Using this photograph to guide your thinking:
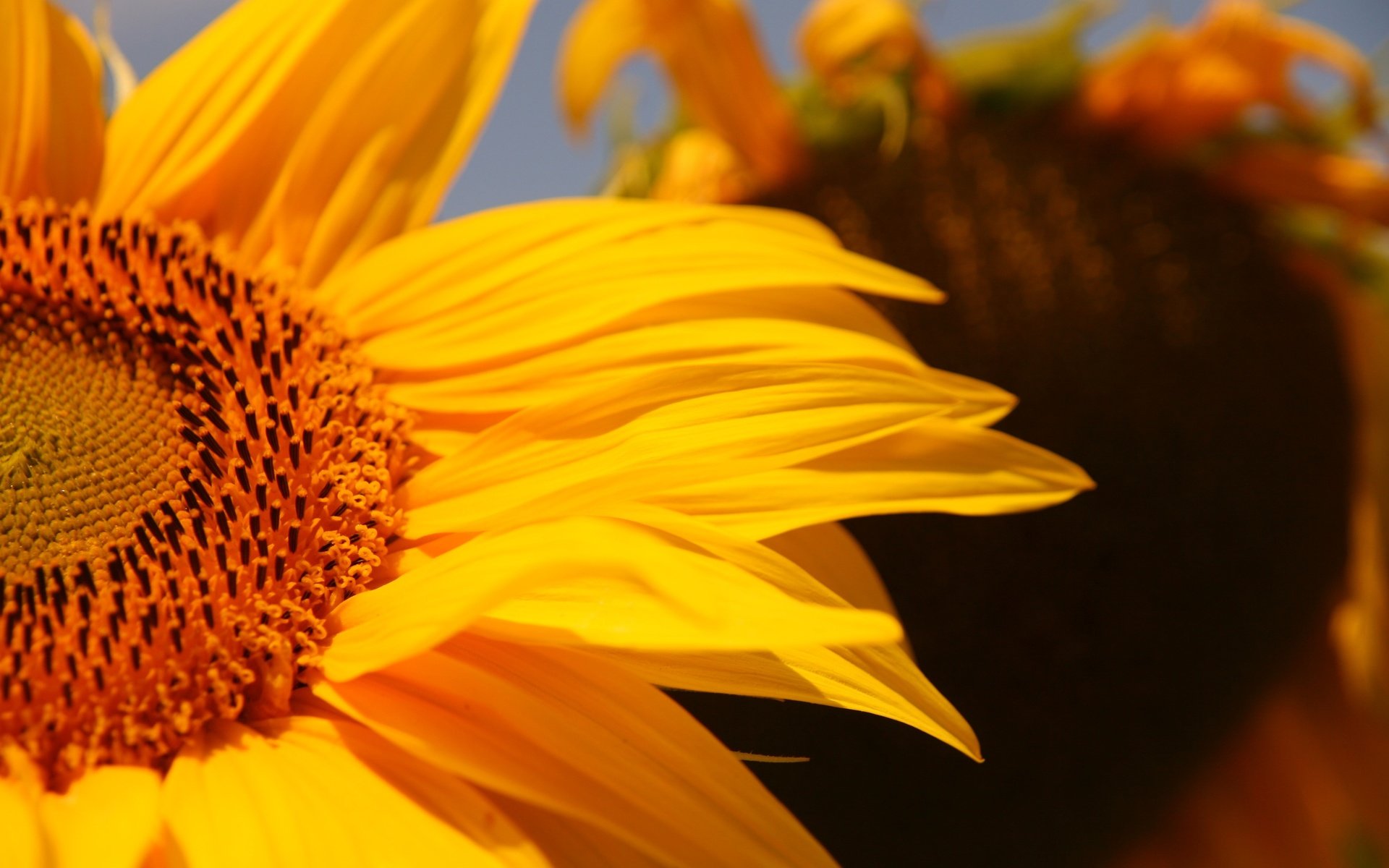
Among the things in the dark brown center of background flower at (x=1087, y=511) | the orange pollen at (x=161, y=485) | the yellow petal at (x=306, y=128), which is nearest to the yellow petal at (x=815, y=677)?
the orange pollen at (x=161, y=485)

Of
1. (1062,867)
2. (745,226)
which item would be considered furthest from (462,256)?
(1062,867)

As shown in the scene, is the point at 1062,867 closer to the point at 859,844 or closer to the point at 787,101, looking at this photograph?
the point at 859,844

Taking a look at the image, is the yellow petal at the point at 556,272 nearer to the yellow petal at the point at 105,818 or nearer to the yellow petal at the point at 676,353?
the yellow petal at the point at 676,353

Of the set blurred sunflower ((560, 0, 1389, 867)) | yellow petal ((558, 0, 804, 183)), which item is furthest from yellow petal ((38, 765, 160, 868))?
yellow petal ((558, 0, 804, 183))

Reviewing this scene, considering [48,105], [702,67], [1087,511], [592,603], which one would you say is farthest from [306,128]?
[1087,511]

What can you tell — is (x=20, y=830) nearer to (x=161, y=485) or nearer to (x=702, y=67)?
(x=161, y=485)

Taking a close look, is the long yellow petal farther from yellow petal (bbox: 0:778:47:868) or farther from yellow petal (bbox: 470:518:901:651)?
yellow petal (bbox: 0:778:47:868)

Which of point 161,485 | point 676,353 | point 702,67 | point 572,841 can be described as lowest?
point 572,841
